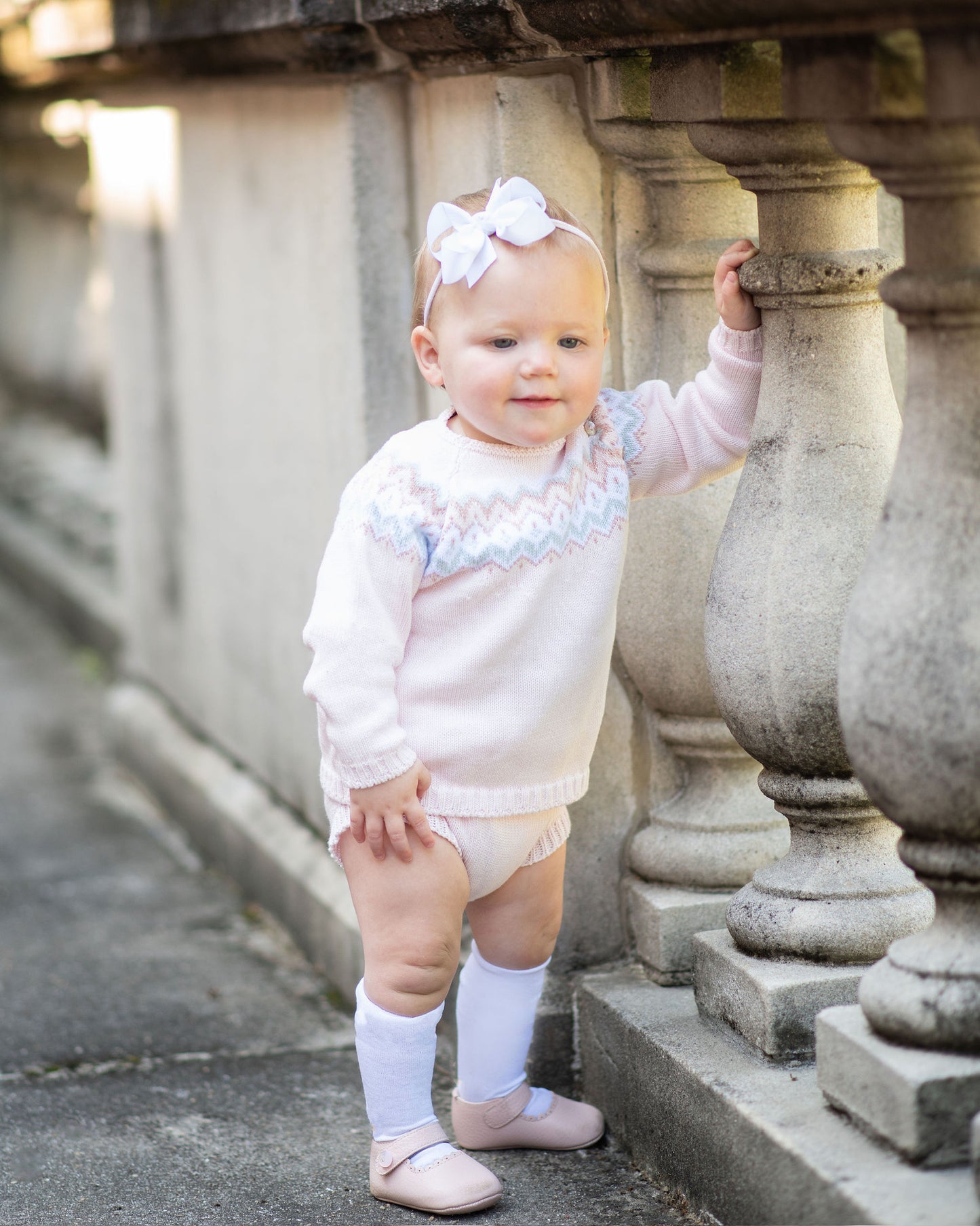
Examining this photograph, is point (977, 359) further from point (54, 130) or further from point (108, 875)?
point (54, 130)

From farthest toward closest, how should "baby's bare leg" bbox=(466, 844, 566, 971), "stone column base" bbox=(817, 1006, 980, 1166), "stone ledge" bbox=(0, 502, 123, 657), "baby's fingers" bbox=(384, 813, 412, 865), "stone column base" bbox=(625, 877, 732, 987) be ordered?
"stone ledge" bbox=(0, 502, 123, 657), "stone column base" bbox=(625, 877, 732, 987), "baby's bare leg" bbox=(466, 844, 566, 971), "baby's fingers" bbox=(384, 813, 412, 865), "stone column base" bbox=(817, 1006, 980, 1166)

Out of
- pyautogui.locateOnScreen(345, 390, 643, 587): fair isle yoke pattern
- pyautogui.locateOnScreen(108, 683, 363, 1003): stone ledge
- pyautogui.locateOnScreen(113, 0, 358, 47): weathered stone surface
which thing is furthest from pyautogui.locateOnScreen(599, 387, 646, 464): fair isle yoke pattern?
pyautogui.locateOnScreen(108, 683, 363, 1003): stone ledge

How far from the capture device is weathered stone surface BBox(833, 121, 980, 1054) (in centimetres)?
183

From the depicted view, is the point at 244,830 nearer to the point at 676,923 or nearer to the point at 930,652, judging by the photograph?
the point at 676,923

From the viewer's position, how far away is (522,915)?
8.20 feet

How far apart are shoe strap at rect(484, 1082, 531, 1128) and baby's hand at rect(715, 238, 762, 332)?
1.13 m

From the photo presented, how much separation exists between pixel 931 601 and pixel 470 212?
797mm

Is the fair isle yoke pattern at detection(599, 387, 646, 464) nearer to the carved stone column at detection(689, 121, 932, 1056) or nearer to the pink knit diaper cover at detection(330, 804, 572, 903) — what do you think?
the carved stone column at detection(689, 121, 932, 1056)

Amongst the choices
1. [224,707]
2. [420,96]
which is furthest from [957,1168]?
[224,707]

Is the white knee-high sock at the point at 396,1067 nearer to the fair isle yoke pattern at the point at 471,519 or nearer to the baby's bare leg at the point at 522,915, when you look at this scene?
the baby's bare leg at the point at 522,915

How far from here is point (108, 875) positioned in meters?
4.12

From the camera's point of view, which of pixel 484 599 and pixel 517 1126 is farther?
pixel 517 1126

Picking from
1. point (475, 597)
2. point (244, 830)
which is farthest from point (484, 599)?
point (244, 830)

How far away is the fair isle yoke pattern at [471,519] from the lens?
7.41 feet
